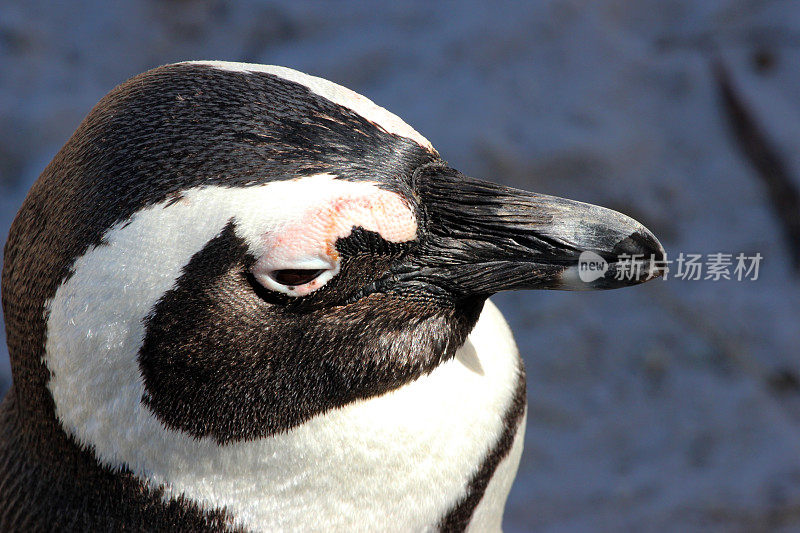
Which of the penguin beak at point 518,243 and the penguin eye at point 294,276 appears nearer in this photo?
the penguin eye at point 294,276

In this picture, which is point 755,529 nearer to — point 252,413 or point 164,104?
point 252,413

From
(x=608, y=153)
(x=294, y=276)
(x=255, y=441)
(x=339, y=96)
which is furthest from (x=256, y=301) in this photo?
(x=608, y=153)

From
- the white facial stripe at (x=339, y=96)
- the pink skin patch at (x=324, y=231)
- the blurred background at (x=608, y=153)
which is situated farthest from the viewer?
the blurred background at (x=608, y=153)

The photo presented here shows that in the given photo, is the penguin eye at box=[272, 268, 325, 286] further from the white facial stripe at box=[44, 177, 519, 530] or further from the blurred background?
the blurred background

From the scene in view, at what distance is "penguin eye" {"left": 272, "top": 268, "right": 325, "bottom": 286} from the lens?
3.28ft

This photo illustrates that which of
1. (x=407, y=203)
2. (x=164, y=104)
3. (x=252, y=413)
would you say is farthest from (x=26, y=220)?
(x=407, y=203)

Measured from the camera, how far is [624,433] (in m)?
2.43

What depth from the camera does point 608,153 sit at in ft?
8.87

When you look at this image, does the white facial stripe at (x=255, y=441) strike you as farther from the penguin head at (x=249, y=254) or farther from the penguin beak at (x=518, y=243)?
the penguin beak at (x=518, y=243)

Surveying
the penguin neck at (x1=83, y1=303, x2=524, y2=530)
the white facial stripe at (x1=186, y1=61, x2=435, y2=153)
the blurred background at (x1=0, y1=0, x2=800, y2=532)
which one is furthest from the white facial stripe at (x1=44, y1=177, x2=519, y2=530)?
the blurred background at (x1=0, y1=0, x2=800, y2=532)

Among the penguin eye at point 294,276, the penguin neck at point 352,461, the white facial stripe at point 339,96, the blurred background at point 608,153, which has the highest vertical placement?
the white facial stripe at point 339,96

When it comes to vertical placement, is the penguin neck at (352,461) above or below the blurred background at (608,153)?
above

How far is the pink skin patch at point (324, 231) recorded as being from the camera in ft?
3.22

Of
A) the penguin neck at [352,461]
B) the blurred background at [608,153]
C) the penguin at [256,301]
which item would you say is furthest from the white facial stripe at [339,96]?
the blurred background at [608,153]
